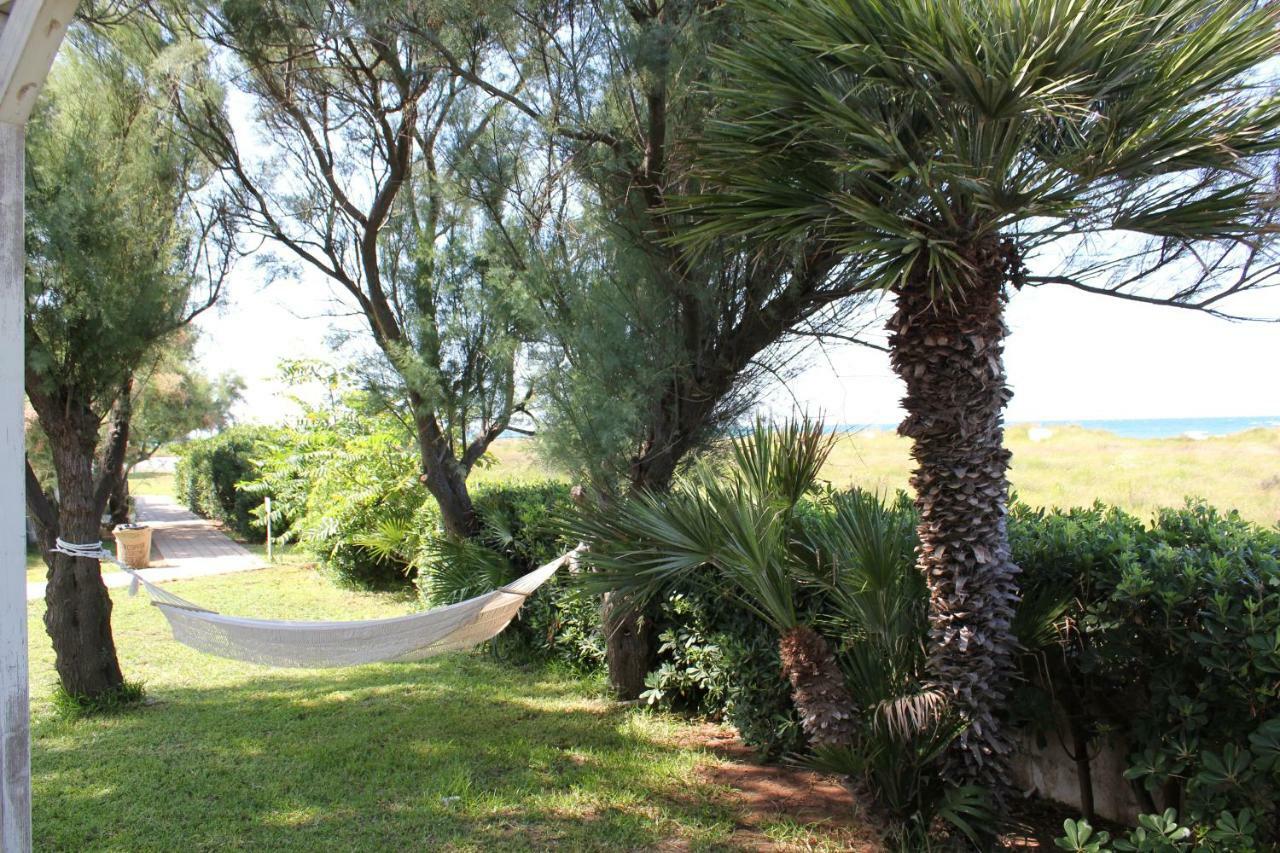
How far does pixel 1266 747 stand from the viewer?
1.88 metres

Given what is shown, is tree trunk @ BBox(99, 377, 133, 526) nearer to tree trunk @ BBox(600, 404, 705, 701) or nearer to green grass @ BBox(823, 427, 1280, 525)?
tree trunk @ BBox(600, 404, 705, 701)

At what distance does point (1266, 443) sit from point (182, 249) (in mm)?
24380

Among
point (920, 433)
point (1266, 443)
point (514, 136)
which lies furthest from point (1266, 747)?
point (1266, 443)

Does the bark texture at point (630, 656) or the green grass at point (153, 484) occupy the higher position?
the green grass at point (153, 484)

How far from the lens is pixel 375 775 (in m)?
3.57

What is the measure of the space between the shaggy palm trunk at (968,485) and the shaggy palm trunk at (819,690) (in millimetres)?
328

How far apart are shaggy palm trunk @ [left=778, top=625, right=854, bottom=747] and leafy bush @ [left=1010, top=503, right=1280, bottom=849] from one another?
25.2 inches

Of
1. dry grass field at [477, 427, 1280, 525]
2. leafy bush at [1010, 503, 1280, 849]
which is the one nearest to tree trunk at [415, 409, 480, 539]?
dry grass field at [477, 427, 1280, 525]

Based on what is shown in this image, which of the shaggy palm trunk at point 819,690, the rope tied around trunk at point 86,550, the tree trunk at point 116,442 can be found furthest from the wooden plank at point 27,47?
the tree trunk at point 116,442

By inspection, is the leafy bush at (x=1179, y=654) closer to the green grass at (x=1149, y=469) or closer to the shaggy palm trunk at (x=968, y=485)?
the shaggy palm trunk at (x=968, y=485)

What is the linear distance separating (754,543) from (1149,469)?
19661mm

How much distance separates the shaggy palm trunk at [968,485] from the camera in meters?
2.43

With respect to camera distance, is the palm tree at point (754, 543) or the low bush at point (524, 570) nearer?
the palm tree at point (754, 543)

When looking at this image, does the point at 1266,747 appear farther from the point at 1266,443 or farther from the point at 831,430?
the point at 1266,443
